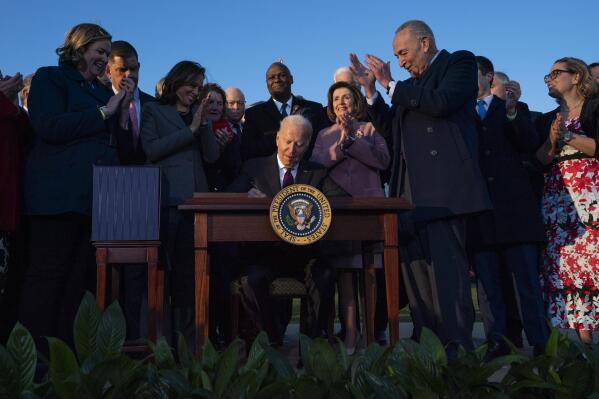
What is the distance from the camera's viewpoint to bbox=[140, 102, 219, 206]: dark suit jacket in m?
3.94

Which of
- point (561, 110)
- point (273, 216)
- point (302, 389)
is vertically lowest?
point (302, 389)

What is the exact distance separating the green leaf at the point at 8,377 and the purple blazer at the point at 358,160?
9.37ft

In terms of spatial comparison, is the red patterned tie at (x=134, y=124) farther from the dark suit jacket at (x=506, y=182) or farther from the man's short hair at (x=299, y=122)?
the dark suit jacket at (x=506, y=182)

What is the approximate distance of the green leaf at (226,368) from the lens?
178cm

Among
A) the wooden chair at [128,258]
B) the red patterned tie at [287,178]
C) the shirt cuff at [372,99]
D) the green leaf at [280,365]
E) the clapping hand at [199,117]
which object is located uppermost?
the shirt cuff at [372,99]

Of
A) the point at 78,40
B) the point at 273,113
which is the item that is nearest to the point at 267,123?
the point at 273,113

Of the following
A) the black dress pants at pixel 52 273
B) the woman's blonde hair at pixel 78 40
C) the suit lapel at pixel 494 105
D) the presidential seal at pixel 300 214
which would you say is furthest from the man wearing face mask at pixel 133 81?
the suit lapel at pixel 494 105

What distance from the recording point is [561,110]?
173 inches

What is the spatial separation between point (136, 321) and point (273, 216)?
47.5 inches

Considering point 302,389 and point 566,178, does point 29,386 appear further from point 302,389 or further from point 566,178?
point 566,178

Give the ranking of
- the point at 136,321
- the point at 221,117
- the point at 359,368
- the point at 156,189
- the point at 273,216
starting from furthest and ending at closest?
1. the point at 221,117
2. the point at 136,321
3. the point at 156,189
4. the point at 273,216
5. the point at 359,368

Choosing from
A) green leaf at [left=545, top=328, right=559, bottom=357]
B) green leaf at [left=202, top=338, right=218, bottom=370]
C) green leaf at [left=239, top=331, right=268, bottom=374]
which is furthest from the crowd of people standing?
green leaf at [left=202, top=338, right=218, bottom=370]

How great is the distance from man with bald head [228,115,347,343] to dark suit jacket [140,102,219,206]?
245 mm

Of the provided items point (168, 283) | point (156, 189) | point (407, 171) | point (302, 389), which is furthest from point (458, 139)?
point (302, 389)
